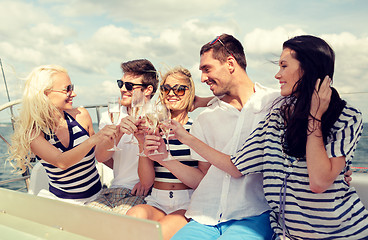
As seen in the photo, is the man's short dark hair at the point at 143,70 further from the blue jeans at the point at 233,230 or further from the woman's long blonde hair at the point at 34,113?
the blue jeans at the point at 233,230

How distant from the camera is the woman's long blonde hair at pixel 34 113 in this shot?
8.42ft

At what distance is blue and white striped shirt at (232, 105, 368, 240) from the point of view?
161cm

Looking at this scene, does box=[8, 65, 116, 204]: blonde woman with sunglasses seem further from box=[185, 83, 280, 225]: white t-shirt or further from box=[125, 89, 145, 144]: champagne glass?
box=[185, 83, 280, 225]: white t-shirt

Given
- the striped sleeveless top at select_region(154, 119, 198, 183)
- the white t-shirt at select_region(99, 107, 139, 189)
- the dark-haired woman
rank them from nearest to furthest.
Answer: the dark-haired woman < the striped sleeveless top at select_region(154, 119, 198, 183) < the white t-shirt at select_region(99, 107, 139, 189)

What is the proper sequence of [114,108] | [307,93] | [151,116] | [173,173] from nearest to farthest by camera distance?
[307,93]
[151,116]
[114,108]
[173,173]

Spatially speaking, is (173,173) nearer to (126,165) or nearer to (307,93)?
(126,165)

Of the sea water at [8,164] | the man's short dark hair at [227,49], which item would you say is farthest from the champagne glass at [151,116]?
the sea water at [8,164]

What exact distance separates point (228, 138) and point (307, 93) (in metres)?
0.84

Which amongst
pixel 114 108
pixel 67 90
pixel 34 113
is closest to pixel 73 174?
pixel 34 113

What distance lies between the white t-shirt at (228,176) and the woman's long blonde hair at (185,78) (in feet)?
0.67

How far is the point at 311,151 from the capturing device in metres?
1.56

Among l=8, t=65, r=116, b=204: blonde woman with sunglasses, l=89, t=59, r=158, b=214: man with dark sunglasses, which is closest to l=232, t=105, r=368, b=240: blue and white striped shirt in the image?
l=89, t=59, r=158, b=214: man with dark sunglasses

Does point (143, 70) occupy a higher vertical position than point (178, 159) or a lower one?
higher

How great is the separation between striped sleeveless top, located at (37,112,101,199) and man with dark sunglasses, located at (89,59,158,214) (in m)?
0.12
